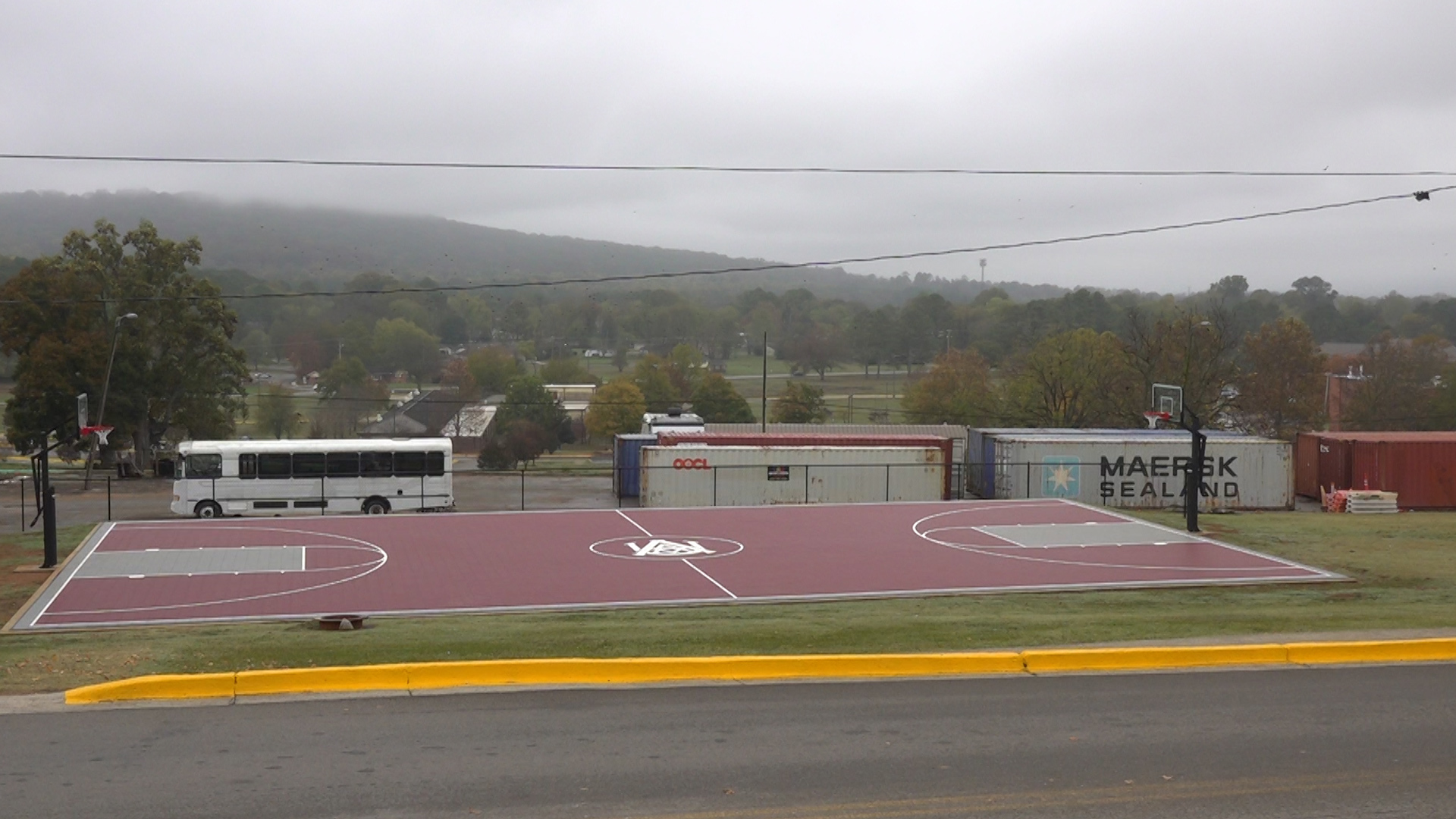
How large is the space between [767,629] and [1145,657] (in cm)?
547

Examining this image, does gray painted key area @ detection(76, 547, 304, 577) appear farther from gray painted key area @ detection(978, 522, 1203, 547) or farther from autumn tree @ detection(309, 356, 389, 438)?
autumn tree @ detection(309, 356, 389, 438)

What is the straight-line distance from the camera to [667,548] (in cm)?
3028

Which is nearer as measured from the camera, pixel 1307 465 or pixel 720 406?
pixel 1307 465

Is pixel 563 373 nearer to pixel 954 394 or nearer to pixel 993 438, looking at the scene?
pixel 954 394

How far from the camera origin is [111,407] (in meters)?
62.0

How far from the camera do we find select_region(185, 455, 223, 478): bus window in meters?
39.7

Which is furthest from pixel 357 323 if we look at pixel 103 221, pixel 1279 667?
pixel 1279 667

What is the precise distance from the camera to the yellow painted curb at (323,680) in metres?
12.6

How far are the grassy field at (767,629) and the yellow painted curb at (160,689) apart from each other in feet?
2.58

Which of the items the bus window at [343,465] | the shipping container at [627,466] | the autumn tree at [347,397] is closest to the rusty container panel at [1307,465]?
the shipping container at [627,466]

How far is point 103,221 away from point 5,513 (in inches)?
1124

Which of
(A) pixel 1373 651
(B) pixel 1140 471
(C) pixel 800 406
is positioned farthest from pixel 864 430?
(A) pixel 1373 651

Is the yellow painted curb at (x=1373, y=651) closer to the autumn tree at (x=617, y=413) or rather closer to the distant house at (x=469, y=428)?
the distant house at (x=469, y=428)

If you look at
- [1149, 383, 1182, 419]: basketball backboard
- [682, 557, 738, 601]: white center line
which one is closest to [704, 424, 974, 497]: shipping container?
[1149, 383, 1182, 419]: basketball backboard
